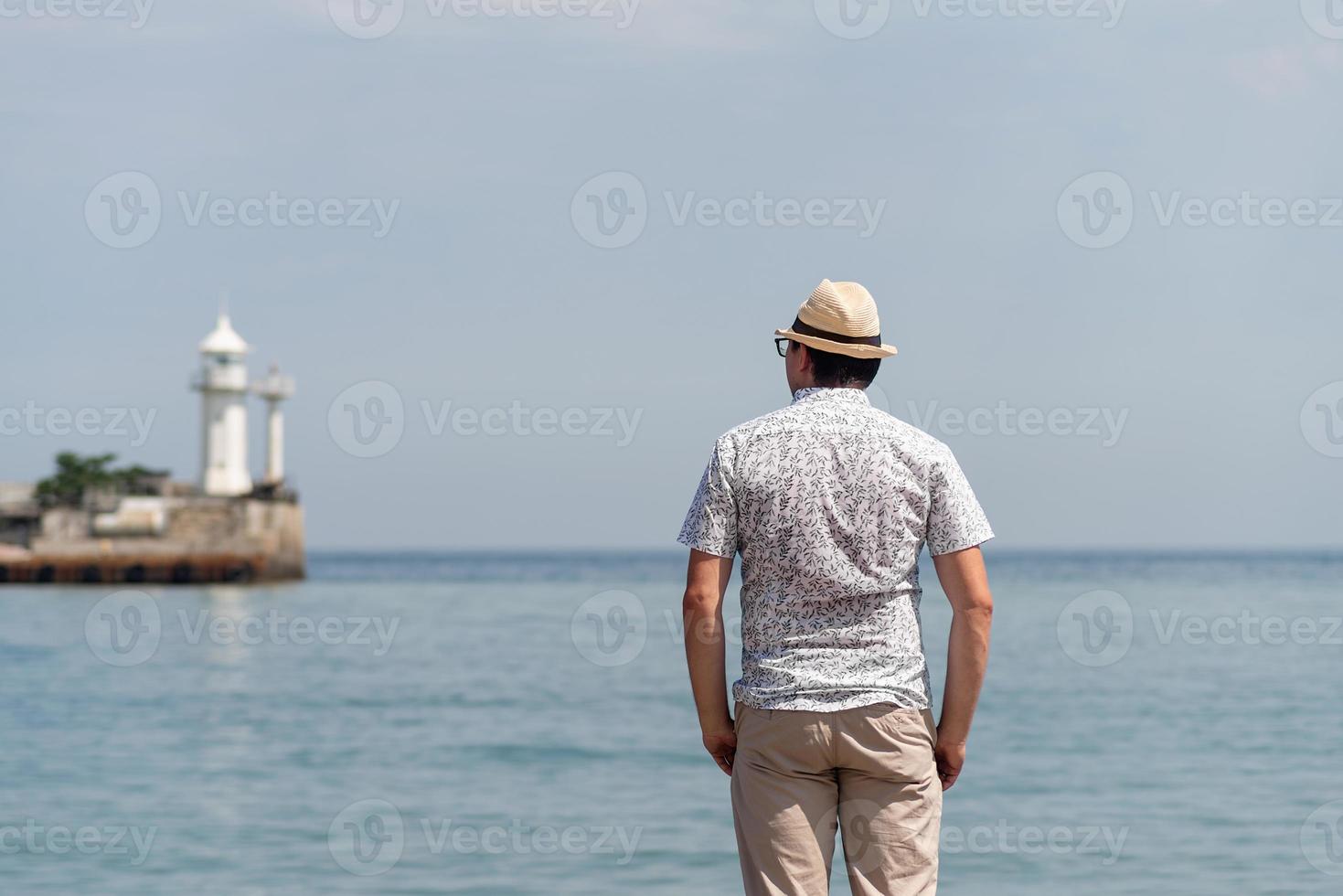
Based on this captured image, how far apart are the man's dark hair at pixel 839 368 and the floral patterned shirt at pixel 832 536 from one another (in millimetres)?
128

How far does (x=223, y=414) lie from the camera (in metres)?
57.5

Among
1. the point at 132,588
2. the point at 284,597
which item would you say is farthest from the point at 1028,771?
the point at 132,588

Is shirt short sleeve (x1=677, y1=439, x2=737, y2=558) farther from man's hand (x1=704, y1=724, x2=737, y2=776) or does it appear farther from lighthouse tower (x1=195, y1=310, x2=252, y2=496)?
lighthouse tower (x1=195, y1=310, x2=252, y2=496)

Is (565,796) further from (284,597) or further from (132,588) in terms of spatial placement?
(132,588)

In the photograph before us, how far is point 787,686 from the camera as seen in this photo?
335cm

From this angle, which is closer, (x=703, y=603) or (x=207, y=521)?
(x=703, y=603)

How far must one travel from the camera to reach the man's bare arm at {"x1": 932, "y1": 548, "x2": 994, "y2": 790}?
337 cm

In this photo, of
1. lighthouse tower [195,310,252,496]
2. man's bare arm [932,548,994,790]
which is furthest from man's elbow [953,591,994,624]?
lighthouse tower [195,310,252,496]

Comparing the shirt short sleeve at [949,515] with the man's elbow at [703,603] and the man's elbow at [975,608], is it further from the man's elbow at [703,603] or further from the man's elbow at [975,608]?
the man's elbow at [703,603]

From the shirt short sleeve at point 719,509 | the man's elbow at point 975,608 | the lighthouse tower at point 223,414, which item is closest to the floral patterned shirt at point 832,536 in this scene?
the shirt short sleeve at point 719,509

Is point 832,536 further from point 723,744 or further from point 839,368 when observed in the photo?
point 723,744

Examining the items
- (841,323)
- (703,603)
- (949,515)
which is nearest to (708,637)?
(703,603)

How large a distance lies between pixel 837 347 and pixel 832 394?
0.11 m

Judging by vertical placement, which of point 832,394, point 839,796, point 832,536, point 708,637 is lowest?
point 839,796
